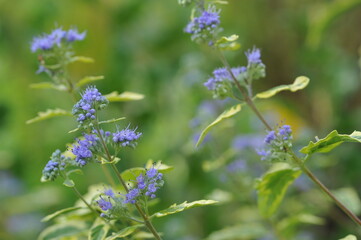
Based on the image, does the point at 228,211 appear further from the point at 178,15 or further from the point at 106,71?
the point at 178,15

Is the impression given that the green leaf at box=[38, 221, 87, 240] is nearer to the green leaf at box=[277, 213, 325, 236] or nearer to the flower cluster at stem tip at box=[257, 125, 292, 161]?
the flower cluster at stem tip at box=[257, 125, 292, 161]

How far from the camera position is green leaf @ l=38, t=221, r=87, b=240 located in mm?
1783

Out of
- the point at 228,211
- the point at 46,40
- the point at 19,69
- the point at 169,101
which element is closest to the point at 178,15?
the point at 169,101

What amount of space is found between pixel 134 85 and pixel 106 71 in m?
0.36

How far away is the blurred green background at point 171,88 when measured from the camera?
10.5 feet

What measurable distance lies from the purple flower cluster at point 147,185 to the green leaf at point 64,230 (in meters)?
0.50

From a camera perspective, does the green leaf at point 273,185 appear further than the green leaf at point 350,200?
No

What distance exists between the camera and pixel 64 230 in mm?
1817

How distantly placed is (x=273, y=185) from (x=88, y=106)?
0.66 m

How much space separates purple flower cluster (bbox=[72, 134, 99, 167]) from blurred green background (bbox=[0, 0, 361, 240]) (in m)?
1.20

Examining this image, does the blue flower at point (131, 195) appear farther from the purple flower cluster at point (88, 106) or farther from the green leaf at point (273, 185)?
the green leaf at point (273, 185)

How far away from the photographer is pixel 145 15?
4676 mm

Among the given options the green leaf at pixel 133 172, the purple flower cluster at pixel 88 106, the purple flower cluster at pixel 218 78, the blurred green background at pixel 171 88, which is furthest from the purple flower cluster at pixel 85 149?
the blurred green background at pixel 171 88

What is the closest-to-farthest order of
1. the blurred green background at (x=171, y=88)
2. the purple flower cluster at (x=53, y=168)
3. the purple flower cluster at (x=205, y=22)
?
the purple flower cluster at (x=53, y=168), the purple flower cluster at (x=205, y=22), the blurred green background at (x=171, y=88)
